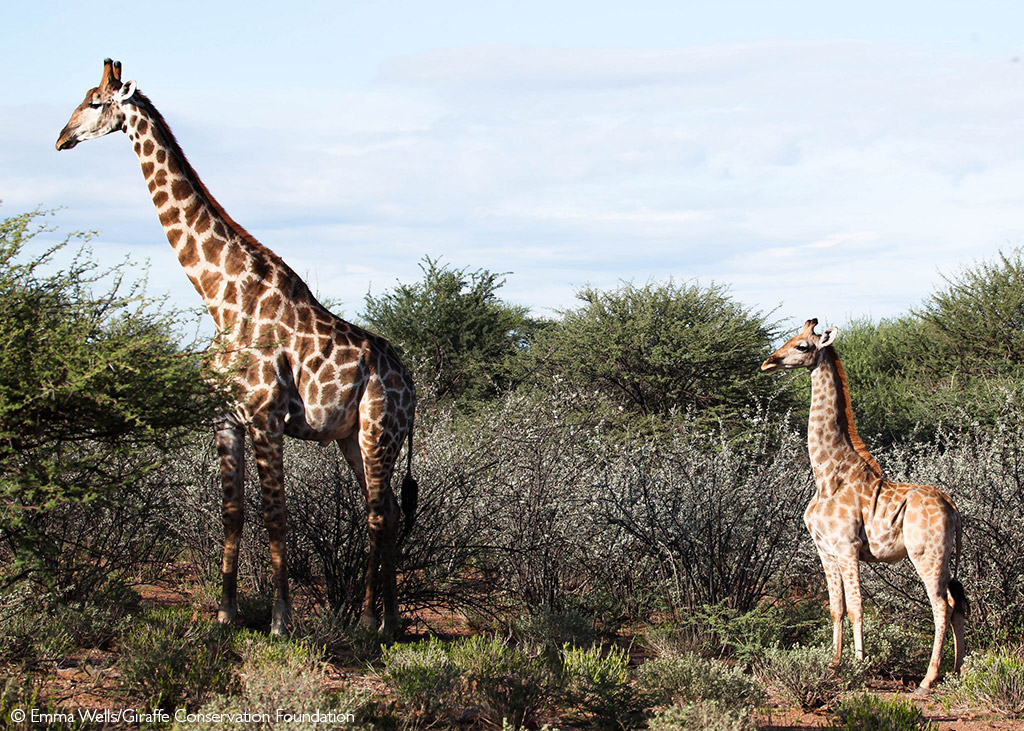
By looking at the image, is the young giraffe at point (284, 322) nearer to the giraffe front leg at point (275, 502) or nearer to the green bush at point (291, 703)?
the giraffe front leg at point (275, 502)

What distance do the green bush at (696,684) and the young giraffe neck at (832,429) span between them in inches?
69.0

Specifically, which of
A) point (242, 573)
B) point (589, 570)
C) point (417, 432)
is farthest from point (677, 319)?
point (242, 573)

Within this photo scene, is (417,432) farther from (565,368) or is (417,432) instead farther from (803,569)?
(565,368)

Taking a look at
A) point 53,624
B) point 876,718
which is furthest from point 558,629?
point 53,624

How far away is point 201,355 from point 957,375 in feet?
51.2

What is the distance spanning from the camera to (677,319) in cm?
1720

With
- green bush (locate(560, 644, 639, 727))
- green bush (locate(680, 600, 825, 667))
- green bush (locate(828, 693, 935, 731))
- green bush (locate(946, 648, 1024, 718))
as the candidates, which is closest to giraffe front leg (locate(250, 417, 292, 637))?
green bush (locate(560, 644, 639, 727))

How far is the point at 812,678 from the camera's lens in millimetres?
6473

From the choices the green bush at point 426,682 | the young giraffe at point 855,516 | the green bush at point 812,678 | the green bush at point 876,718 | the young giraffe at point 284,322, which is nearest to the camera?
the green bush at point 876,718

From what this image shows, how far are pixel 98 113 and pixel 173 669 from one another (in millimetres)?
4027

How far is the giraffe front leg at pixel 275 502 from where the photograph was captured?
22.6 feet

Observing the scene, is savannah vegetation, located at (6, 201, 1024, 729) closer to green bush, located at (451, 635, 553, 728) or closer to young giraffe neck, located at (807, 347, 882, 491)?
green bush, located at (451, 635, 553, 728)

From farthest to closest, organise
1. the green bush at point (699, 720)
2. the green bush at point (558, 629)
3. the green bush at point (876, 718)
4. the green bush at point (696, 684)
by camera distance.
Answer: the green bush at point (558, 629)
the green bush at point (696, 684)
the green bush at point (876, 718)
the green bush at point (699, 720)

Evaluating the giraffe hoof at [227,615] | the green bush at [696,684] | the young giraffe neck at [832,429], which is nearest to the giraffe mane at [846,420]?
the young giraffe neck at [832,429]
